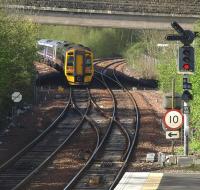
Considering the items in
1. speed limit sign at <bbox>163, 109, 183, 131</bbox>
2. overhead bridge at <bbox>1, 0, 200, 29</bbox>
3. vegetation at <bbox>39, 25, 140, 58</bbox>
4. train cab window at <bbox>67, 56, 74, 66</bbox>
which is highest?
overhead bridge at <bbox>1, 0, 200, 29</bbox>

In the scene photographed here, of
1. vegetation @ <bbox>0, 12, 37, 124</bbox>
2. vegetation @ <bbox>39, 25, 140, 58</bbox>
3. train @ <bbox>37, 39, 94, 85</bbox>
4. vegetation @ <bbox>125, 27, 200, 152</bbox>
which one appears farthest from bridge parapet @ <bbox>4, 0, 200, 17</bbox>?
vegetation @ <bbox>39, 25, 140, 58</bbox>

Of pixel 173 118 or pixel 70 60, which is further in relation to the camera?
pixel 70 60

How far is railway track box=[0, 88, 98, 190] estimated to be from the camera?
21047mm

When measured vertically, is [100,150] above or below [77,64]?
below

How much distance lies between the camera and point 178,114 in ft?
59.5

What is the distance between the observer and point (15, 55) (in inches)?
1261

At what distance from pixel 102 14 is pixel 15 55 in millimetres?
25691

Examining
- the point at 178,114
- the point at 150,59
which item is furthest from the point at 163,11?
the point at 178,114

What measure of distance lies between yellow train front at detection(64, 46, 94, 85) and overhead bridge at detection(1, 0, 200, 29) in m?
7.09

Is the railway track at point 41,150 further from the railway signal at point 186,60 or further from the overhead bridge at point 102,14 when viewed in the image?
the overhead bridge at point 102,14

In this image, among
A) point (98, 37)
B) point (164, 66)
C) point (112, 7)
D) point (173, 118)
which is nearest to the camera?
point (173, 118)

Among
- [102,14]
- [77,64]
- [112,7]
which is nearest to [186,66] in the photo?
[77,64]

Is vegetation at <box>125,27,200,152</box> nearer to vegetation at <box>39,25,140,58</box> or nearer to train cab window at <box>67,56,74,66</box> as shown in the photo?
train cab window at <box>67,56,74,66</box>

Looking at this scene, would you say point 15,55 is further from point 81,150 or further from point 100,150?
point 100,150
